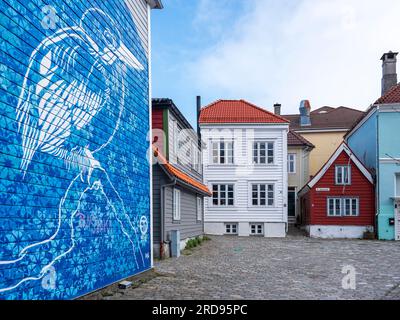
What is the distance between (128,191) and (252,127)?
20583 mm

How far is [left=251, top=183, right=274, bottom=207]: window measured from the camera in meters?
29.7

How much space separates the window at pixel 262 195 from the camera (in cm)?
2966

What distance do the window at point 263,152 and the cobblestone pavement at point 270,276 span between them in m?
11.2

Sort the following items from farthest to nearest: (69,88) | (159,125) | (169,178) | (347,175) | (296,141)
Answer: (296,141) → (347,175) → (159,125) → (169,178) → (69,88)

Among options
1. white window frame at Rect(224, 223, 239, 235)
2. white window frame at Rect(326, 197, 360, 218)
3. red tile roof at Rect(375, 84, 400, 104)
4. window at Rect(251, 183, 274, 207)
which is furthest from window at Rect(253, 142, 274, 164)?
red tile roof at Rect(375, 84, 400, 104)

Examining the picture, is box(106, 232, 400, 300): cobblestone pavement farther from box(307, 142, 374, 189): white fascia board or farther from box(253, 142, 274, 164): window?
box(253, 142, 274, 164): window

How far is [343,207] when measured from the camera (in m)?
28.0

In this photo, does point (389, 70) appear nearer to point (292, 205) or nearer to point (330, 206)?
point (330, 206)

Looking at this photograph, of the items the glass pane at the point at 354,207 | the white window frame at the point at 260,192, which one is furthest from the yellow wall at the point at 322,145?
the glass pane at the point at 354,207

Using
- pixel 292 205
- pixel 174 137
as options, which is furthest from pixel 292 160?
pixel 174 137

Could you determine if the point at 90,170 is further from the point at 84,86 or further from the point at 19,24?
the point at 19,24

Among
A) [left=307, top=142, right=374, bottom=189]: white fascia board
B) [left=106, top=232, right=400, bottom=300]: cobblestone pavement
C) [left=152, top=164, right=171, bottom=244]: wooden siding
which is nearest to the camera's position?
[left=106, top=232, right=400, bottom=300]: cobblestone pavement

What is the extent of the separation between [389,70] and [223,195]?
15.3m

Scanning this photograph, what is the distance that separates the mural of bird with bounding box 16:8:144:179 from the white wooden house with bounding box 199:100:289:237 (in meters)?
20.5
